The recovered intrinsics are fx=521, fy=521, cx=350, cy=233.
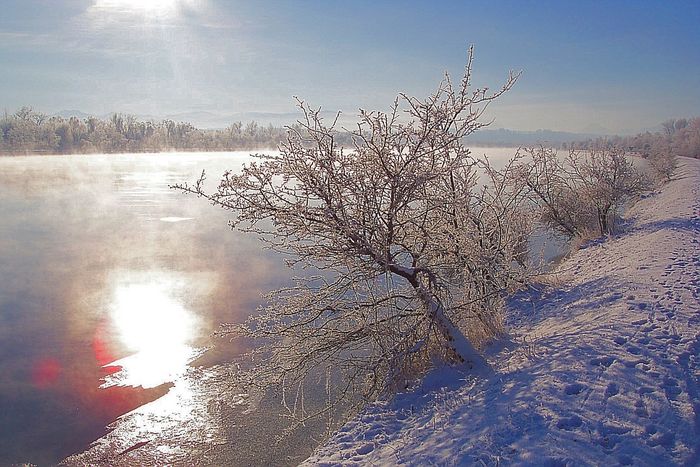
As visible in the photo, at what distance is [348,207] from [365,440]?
3.41 m

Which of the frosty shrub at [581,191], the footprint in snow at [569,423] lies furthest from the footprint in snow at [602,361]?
the frosty shrub at [581,191]

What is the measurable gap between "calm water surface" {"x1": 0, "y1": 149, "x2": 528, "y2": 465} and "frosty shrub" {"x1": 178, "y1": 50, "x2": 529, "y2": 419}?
1948 mm

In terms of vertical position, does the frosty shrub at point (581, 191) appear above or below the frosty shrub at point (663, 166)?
below

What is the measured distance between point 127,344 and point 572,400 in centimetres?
1193

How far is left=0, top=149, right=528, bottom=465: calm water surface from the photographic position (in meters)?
9.66

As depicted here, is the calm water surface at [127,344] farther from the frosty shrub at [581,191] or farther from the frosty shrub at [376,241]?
the frosty shrub at [581,191]

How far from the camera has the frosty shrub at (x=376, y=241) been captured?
7.94m

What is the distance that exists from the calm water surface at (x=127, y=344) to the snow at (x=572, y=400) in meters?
2.80

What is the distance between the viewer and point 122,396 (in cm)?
1141

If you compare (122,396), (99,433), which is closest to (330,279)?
(122,396)

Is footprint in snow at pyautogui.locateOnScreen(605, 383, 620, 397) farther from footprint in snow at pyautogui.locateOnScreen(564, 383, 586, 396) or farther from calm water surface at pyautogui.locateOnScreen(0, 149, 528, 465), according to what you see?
calm water surface at pyautogui.locateOnScreen(0, 149, 528, 465)

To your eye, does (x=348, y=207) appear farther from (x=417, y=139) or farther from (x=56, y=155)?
(x=56, y=155)

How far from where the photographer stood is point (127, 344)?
46.8 feet

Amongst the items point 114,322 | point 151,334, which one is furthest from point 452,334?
point 114,322
